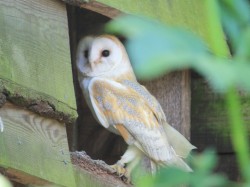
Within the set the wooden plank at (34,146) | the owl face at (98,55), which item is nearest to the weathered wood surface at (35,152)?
the wooden plank at (34,146)

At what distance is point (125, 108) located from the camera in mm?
3252

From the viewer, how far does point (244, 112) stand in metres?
3.13

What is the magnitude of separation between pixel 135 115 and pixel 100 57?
507mm

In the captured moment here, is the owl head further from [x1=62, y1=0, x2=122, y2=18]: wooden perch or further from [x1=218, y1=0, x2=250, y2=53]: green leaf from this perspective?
[x1=218, y1=0, x2=250, y2=53]: green leaf

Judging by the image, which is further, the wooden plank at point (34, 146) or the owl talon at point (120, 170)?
the owl talon at point (120, 170)

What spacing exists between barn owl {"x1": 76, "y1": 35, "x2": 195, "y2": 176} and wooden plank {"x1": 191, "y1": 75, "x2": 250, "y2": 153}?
6.7 inches

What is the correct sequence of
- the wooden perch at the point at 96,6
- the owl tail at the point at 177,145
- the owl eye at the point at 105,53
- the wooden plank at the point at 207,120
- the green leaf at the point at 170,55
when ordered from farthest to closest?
the owl eye at the point at 105,53
the wooden plank at the point at 207,120
the owl tail at the point at 177,145
the wooden perch at the point at 96,6
the green leaf at the point at 170,55

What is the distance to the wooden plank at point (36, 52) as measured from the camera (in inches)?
82.6

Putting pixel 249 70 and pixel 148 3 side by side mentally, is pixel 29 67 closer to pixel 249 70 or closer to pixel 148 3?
pixel 148 3

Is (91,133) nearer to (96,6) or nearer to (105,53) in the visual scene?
(105,53)

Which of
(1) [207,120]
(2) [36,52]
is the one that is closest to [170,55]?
(2) [36,52]

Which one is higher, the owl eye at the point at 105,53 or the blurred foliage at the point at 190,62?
the blurred foliage at the point at 190,62

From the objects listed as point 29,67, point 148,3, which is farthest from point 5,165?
point 148,3

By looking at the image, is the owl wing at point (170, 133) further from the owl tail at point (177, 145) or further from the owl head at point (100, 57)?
the owl head at point (100, 57)
